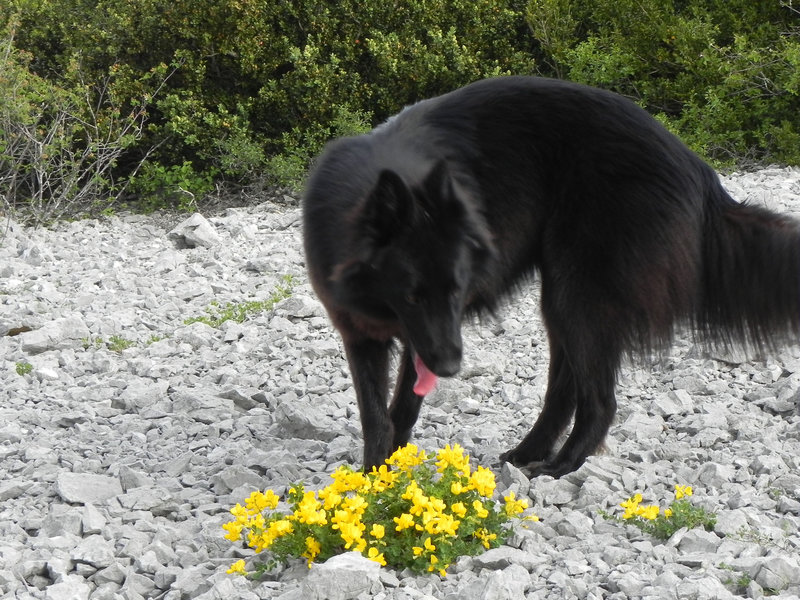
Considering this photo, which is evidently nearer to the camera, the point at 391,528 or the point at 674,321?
the point at 391,528

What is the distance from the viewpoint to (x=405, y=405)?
4270 millimetres

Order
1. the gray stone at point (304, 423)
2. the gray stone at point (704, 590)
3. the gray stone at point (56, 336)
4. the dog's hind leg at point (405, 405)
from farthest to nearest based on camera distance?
the gray stone at point (56, 336) → the gray stone at point (304, 423) → the dog's hind leg at point (405, 405) → the gray stone at point (704, 590)

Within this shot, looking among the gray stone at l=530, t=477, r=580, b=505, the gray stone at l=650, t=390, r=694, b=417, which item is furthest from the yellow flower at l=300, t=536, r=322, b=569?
the gray stone at l=650, t=390, r=694, b=417

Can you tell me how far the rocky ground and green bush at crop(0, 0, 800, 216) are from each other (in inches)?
79.7

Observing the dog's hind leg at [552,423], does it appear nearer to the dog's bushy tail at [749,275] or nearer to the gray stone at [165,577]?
the dog's bushy tail at [749,275]

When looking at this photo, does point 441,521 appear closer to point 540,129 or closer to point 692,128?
point 540,129

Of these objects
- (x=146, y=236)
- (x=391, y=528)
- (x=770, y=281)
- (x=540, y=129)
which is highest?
(x=540, y=129)

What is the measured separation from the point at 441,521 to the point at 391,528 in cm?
22

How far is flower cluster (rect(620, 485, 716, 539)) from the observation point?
10.9 ft

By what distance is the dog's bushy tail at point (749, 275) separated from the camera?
3943 mm

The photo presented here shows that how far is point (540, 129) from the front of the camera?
4.12 meters

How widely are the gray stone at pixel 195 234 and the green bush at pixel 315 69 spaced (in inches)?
49.1

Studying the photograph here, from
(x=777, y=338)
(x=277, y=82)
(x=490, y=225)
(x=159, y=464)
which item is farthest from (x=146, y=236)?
(x=777, y=338)

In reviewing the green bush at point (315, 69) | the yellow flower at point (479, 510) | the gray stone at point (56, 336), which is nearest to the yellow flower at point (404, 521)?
the yellow flower at point (479, 510)
